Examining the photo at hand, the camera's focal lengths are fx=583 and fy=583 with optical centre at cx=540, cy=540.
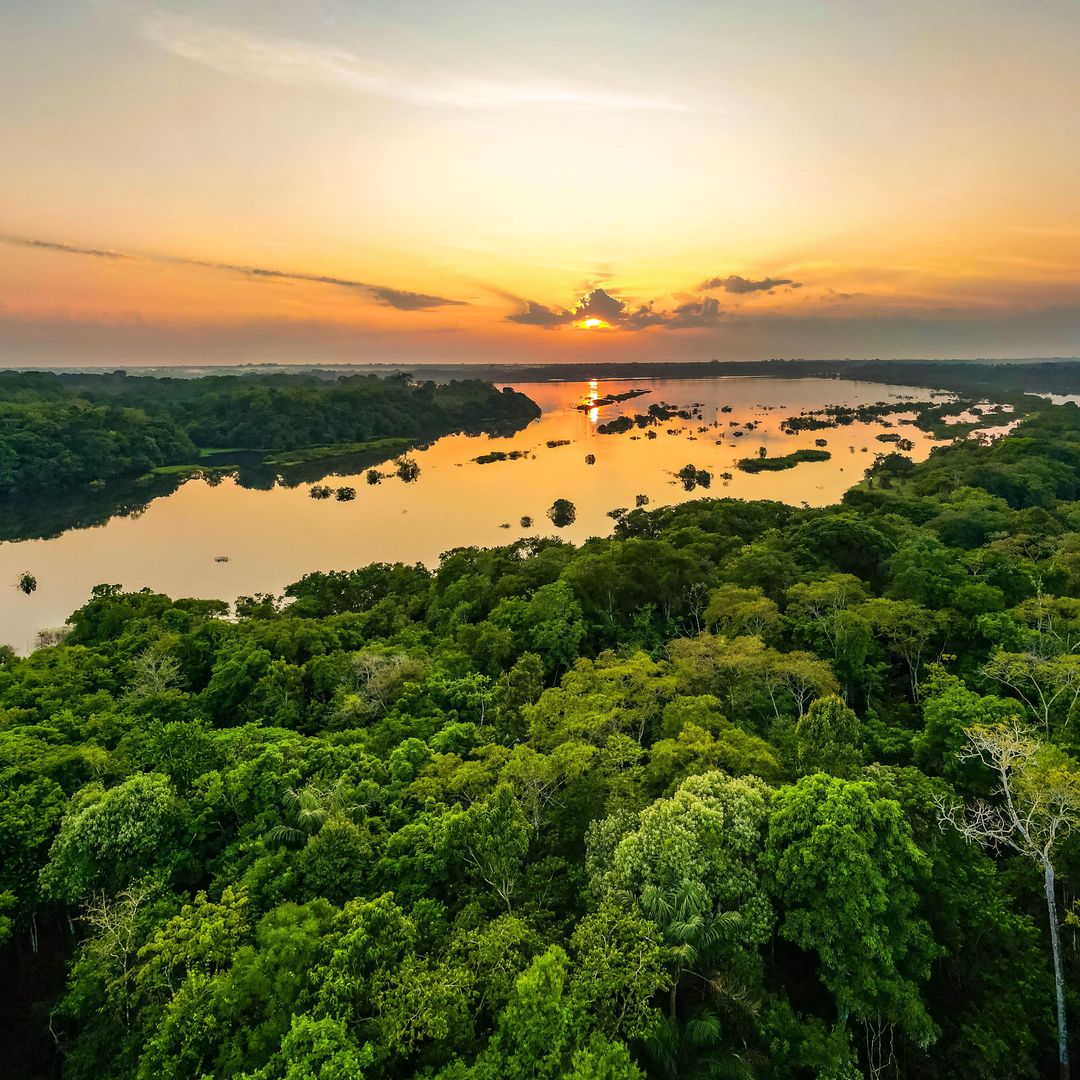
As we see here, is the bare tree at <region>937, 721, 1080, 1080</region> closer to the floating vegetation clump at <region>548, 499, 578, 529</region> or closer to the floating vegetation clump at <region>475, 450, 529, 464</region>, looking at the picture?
the floating vegetation clump at <region>548, 499, 578, 529</region>

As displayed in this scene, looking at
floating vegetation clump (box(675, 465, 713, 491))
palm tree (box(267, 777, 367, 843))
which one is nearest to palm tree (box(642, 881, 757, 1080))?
palm tree (box(267, 777, 367, 843))

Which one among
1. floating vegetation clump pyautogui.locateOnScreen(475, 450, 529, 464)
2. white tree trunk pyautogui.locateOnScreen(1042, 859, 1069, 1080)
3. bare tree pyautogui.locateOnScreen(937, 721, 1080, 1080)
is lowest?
white tree trunk pyautogui.locateOnScreen(1042, 859, 1069, 1080)

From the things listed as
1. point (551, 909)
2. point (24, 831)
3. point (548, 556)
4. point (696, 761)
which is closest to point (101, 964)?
point (24, 831)

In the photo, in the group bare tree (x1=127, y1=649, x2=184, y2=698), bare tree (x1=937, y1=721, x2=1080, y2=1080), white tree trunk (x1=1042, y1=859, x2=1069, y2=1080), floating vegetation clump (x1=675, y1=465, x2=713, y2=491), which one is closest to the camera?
white tree trunk (x1=1042, y1=859, x2=1069, y2=1080)

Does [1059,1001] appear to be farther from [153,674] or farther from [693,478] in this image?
[693,478]

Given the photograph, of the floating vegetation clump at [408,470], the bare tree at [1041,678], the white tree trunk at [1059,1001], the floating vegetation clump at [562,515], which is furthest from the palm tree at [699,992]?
the floating vegetation clump at [408,470]

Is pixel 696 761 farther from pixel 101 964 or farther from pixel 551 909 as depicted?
pixel 101 964

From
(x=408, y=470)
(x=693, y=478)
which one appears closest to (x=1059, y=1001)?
(x=693, y=478)
